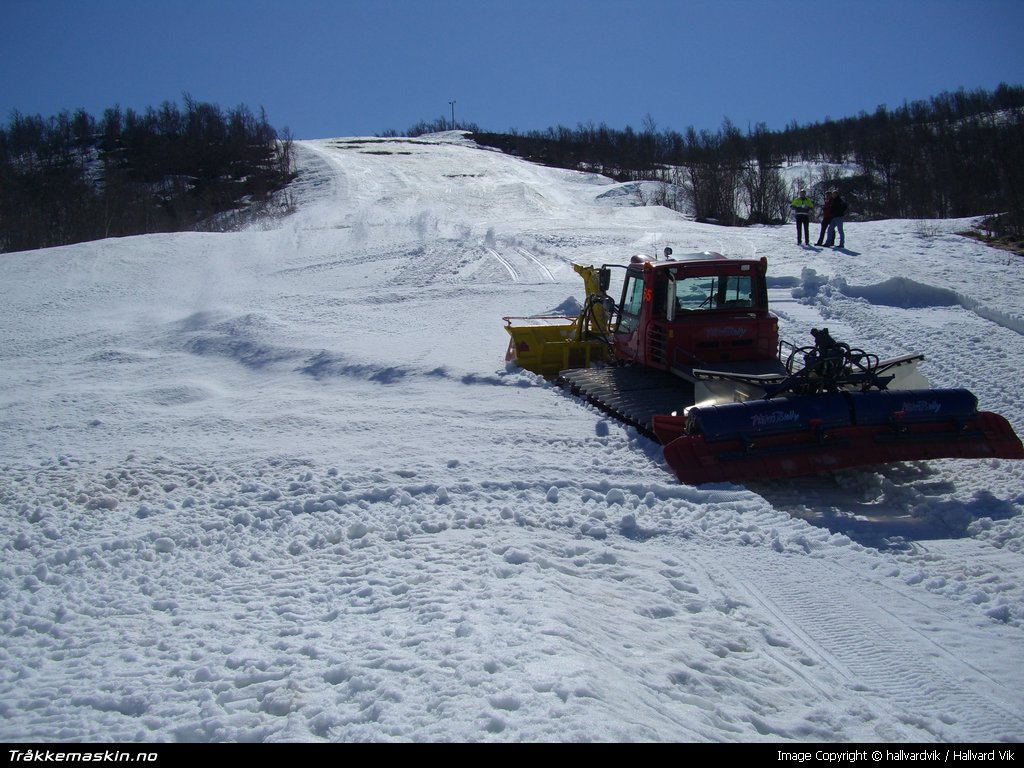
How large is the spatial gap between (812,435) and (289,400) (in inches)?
273

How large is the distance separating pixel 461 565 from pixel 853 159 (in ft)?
233

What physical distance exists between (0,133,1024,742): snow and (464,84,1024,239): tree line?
18434 mm

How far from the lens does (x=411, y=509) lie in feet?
21.3

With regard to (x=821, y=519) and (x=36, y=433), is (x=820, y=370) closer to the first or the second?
(x=821, y=519)

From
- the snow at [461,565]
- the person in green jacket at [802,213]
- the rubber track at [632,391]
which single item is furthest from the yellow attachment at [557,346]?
the person in green jacket at [802,213]

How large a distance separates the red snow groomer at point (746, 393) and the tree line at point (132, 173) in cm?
3261

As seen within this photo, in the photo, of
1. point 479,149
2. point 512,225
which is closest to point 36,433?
point 512,225

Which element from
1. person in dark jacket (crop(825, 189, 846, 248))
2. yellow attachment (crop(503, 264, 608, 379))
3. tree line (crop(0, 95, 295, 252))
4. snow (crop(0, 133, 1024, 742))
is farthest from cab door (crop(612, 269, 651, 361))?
tree line (crop(0, 95, 295, 252))

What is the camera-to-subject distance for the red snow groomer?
690cm

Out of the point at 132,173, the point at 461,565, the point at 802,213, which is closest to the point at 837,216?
the point at 802,213

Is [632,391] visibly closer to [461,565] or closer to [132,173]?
[461,565]

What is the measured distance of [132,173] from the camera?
55312 millimetres

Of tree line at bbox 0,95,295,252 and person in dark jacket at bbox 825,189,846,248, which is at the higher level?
tree line at bbox 0,95,295,252

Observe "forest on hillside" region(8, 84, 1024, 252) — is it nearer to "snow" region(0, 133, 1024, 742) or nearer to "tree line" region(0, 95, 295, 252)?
"tree line" region(0, 95, 295, 252)
